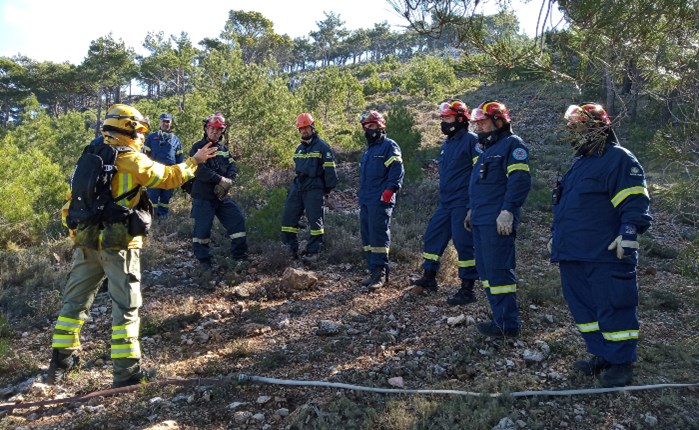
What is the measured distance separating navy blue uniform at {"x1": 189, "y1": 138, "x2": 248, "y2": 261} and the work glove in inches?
176

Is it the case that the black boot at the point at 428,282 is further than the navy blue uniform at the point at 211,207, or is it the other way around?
the navy blue uniform at the point at 211,207

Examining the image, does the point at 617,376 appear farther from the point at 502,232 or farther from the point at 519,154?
the point at 519,154

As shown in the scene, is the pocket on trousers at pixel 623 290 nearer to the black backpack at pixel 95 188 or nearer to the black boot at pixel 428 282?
the black boot at pixel 428 282

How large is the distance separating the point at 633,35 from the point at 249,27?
3785 centimetres

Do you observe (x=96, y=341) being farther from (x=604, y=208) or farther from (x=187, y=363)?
(x=604, y=208)

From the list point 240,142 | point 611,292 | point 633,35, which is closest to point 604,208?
point 611,292

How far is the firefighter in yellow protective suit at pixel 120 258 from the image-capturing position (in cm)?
345

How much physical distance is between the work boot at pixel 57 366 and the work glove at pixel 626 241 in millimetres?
4174

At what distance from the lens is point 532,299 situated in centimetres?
501

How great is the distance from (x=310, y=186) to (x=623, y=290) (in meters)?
4.21

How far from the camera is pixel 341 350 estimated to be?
4062mm

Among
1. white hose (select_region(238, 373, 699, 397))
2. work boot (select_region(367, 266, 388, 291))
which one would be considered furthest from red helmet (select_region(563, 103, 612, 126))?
work boot (select_region(367, 266, 388, 291))

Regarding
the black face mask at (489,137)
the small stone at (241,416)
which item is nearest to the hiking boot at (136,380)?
the small stone at (241,416)

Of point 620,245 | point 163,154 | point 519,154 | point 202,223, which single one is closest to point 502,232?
point 519,154
